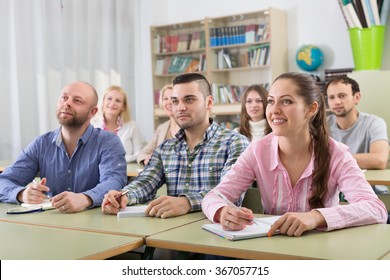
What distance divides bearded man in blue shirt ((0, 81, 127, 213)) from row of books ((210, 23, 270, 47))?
392cm

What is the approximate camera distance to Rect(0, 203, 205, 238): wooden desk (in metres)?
2.05

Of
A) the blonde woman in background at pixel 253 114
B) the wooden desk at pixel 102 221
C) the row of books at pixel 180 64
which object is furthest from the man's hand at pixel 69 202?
the row of books at pixel 180 64

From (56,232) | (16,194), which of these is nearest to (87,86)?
(16,194)

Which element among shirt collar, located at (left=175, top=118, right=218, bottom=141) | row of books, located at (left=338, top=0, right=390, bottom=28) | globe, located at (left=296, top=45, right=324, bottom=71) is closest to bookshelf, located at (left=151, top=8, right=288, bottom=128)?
globe, located at (left=296, top=45, right=324, bottom=71)

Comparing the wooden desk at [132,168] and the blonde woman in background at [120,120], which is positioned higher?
the blonde woman in background at [120,120]

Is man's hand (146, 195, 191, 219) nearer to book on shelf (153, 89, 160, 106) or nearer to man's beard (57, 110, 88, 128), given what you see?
man's beard (57, 110, 88, 128)

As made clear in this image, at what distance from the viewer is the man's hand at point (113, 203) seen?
239 cm

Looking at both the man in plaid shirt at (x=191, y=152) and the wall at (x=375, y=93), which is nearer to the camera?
the man in plaid shirt at (x=191, y=152)

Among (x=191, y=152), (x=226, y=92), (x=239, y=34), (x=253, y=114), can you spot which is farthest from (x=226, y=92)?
(x=191, y=152)

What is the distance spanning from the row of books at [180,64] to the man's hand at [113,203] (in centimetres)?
478

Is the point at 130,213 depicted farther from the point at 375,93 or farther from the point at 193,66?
the point at 193,66

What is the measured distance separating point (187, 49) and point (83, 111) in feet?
14.2

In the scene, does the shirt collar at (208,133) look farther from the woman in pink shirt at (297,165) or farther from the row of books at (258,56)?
the row of books at (258,56)

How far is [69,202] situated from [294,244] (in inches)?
43.3
